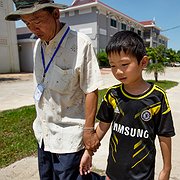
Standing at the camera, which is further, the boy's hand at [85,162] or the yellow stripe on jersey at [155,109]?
the boy's hand at [85,162]

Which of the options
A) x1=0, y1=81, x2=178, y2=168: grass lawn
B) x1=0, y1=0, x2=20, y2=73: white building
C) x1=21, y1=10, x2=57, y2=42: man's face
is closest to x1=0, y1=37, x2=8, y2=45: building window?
x1=0, y1=0, x2=20, y2=73: white building

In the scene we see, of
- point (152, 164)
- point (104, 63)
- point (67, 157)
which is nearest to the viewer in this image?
point (152, 164)

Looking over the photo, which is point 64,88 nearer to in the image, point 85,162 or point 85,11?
point 85,162

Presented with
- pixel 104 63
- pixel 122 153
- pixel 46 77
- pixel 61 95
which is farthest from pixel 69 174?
pixel 104 63

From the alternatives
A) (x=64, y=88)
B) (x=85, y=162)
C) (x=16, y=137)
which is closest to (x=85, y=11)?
(x=16, y=137)

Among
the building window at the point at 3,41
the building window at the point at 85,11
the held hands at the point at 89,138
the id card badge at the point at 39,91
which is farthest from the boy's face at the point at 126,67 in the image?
the building window at the point at 85,11

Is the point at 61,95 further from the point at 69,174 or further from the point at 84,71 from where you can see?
the point at 69,174

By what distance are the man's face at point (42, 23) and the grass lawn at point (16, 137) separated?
6.44 feet

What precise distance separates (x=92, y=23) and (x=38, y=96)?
25.7 meters

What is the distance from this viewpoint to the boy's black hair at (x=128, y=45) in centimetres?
127

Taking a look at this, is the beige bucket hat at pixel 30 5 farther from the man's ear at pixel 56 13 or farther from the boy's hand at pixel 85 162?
the boy's hand at pixel 85 162

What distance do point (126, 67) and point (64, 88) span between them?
40 centimetres

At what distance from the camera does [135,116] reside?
1.30m

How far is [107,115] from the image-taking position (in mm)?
1448
